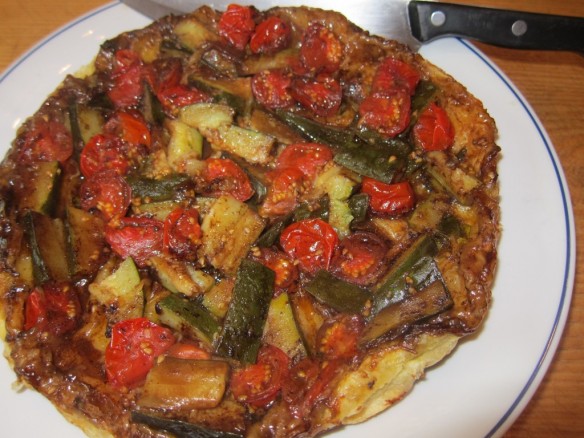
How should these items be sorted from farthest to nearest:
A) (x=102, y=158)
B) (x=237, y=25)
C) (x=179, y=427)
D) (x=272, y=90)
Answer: (x=237, y=25) < (x=272, y=90) < (x=102, y=158) < (x=179, y=427)

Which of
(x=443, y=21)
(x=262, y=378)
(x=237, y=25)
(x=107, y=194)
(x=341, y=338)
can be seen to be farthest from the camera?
(x=443, y=21)

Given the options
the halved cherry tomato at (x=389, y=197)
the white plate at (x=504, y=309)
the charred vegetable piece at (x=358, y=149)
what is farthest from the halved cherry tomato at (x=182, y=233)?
the white plate at (x=504, y=309)

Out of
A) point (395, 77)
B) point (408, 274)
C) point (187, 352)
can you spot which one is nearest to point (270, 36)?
point (395, 77)

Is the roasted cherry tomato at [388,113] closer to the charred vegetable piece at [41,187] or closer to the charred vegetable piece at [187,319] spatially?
the charred vegetable piece at [187,319]

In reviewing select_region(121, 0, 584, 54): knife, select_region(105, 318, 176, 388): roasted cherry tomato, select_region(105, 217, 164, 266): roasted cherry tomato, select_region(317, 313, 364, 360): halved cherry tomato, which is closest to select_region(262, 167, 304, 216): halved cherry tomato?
select_region(105, 217, 164, 266): roasted cherry tomato

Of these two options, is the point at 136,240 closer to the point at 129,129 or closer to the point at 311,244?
the point at 129,129

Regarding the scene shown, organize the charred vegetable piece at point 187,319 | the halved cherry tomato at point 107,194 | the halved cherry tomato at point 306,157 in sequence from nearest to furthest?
the charred vegetable piece at point 187,319 → the halved cherry tomato at point 107,194 → the halved cherry tomato at point 306,157

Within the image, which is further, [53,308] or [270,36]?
[270,36]
